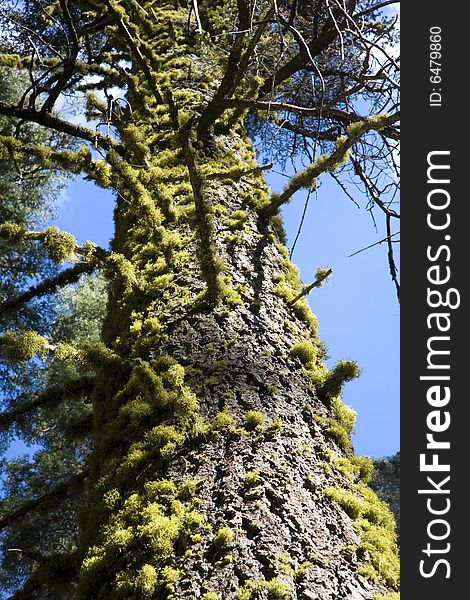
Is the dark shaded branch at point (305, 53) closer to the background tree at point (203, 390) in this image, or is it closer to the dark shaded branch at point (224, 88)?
the background tree at point (203, 390)

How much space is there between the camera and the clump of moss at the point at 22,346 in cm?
270

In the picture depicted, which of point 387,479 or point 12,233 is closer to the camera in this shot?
point 12,233

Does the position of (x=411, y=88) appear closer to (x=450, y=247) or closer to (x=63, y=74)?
(x=450, y=247)

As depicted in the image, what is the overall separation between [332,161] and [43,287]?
199 cm

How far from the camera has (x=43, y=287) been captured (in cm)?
373

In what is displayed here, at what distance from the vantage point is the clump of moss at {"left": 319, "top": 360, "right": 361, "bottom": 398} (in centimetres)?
281

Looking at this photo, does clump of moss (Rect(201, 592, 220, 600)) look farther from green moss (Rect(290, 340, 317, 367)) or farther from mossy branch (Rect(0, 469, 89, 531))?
mossy branch (Rect(0, 469, 89, 531))

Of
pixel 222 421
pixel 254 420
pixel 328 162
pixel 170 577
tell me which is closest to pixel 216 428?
pixel 222 421

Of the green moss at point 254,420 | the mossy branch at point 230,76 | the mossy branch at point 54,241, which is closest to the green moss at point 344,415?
the green moss at point 254,420

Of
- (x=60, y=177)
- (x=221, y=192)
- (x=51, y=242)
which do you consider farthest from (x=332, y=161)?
(x=60, y=177)

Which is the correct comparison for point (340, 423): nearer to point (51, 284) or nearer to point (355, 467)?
point (355, 467)

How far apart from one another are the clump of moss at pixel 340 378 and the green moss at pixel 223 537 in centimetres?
105

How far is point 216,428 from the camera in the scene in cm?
229

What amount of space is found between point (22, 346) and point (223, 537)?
4.48ft
